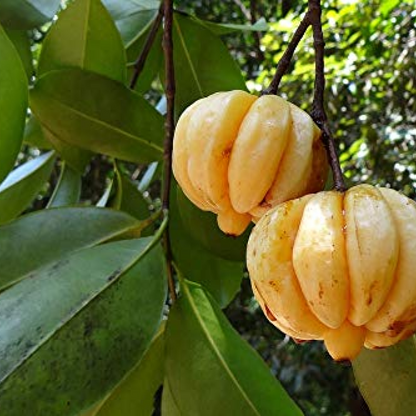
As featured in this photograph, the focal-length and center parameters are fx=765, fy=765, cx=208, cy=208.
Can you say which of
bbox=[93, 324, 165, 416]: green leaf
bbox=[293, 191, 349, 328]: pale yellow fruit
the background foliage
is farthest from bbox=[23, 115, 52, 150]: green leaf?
bbox=[293, 191, 349, 328]: pale yellow fruit

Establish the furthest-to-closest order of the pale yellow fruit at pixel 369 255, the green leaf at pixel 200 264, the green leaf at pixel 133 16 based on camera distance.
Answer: the green leaf at pixel 133 16, the green leaf at pixel 200 264, the pale yellow fruit at pixel 369 255

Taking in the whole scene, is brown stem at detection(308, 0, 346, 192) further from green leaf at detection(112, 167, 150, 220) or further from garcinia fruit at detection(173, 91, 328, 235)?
green leaf at detection(112, 167, 150, 220)

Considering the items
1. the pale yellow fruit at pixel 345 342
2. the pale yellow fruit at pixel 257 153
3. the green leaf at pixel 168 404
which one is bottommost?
the green leaf at pixel 168 404

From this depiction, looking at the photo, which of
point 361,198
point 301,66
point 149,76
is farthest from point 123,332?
point 301,66

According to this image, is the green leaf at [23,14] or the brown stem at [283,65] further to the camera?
the green leaf at [23,14]

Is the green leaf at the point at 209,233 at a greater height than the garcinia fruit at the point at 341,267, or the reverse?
the garcinia fruit at the point at 341,267

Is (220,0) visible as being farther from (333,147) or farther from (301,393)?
(333,147)

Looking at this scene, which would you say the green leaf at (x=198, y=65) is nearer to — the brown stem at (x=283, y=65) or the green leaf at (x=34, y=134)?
the green leaf at (x=34, y=134)

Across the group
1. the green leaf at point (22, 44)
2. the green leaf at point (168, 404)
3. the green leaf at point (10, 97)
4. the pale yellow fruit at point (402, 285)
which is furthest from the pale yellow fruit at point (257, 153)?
the green leaf at point (22, 44)
